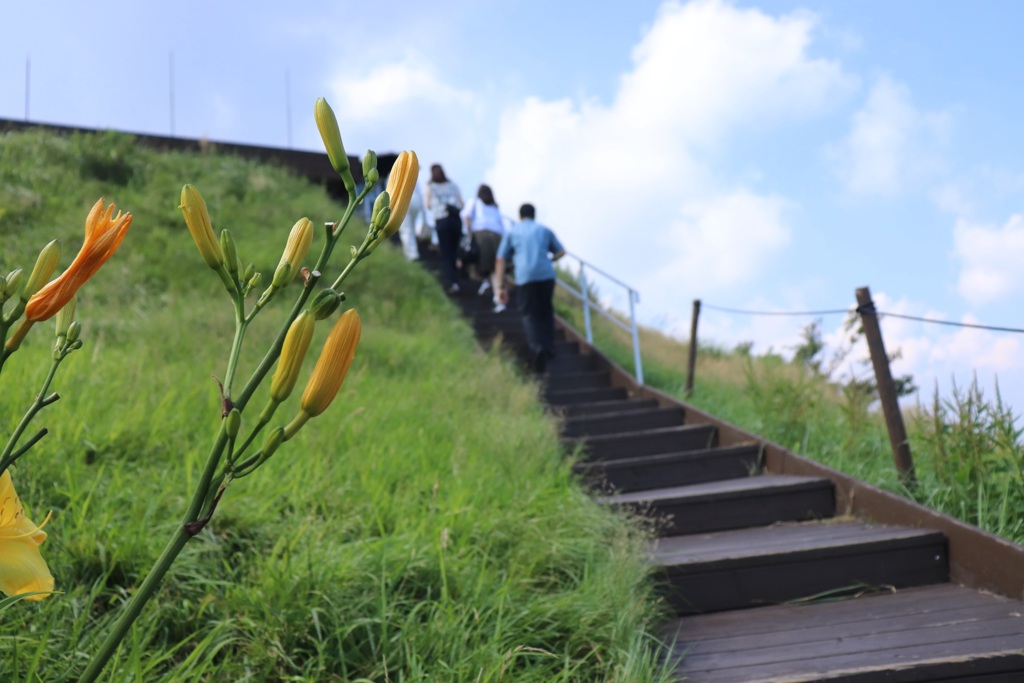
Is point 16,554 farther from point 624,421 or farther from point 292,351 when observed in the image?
point 624,421

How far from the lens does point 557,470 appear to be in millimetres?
5051

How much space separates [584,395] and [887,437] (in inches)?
134

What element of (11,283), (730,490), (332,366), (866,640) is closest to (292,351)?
(332,366)

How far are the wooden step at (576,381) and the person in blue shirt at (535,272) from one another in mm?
215

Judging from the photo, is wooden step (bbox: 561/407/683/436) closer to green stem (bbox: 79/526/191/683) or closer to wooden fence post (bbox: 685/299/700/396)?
wooden fence post (bbox: 685/299/700/396)

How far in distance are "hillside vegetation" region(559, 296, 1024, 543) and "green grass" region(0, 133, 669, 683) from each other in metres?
1.55

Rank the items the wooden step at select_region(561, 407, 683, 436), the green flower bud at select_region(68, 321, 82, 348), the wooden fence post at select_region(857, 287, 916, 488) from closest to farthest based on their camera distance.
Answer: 1. the green flower bud at select_region(68, 321, 82, 348)
2. the wooden fence post at select_region(857, 287, 916, 488)
3. the wooden step at select_region(561, 407, 683, 436)

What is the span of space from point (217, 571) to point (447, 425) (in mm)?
2629

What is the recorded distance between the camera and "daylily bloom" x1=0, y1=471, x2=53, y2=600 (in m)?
1.05

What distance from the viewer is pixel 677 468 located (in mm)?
5871

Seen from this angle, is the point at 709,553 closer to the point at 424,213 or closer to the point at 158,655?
the point at 158,655

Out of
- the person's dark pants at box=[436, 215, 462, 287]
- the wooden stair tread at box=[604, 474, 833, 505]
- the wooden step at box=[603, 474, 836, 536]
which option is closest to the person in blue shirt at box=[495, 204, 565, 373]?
the person's dark pants at box=[436, 215, 462, 287]

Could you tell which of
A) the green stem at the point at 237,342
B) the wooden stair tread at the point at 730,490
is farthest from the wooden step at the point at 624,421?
the green stem at the point at 237,342

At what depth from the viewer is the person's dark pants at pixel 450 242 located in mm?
11492
